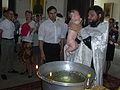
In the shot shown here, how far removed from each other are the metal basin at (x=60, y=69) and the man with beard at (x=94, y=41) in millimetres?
1077

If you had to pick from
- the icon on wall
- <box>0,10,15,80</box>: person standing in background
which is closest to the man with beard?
<box>0,10,15,80</box>: person standing in background

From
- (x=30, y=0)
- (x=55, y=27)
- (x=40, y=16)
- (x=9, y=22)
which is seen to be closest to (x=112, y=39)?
(x=55, y=27)

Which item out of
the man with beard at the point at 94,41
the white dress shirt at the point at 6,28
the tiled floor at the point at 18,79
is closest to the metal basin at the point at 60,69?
the man with beard at the point at 94,41

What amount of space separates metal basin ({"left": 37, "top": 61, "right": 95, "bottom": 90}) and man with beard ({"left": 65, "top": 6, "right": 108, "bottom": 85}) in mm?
1077

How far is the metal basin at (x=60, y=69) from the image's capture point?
2.00 metres

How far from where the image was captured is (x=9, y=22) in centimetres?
578

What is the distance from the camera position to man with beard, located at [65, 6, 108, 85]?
350 centimetres

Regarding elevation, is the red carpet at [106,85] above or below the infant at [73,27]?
below

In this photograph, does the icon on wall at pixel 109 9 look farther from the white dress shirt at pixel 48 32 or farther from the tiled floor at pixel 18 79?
the white dress shirt at pixel 48 32

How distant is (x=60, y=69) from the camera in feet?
7.94

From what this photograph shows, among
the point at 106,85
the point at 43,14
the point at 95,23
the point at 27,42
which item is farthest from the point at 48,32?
the point at 43,14

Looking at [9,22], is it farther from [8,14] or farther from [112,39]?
[112,39]

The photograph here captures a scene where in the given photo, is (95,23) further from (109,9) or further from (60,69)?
(109,9)

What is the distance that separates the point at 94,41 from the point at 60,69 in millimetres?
1206
